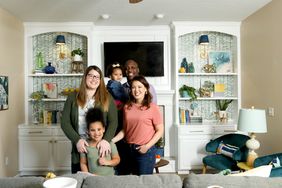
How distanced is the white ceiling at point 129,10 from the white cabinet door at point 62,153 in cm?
198

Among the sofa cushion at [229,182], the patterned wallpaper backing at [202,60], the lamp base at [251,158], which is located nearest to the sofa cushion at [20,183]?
the sofa cushion at [229,182]

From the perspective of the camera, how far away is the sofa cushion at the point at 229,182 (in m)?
1.48

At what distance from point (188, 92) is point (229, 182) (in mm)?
3335

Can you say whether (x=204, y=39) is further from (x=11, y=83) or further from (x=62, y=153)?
(x=11, y=83)

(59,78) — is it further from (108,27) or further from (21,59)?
(108,27)

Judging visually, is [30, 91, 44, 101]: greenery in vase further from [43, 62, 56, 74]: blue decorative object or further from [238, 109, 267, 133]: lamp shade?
[238, 109, 267, 133]: lamp shade

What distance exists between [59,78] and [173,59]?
80.2 inches

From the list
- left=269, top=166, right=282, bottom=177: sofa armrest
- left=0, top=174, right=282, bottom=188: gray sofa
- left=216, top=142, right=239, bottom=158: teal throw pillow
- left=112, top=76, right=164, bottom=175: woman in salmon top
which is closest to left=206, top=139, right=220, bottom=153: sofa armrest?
left=216, top=142, right=239, bottom=158: teal throw pillow

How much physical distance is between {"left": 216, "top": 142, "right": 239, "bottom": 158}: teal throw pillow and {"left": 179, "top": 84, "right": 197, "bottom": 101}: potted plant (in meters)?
1.07

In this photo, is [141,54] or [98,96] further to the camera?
[141,54]

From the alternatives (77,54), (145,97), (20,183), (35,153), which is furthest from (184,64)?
(20,183)

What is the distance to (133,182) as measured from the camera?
1.50 meters

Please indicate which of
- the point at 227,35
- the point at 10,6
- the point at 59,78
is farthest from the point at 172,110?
the point at 10,6

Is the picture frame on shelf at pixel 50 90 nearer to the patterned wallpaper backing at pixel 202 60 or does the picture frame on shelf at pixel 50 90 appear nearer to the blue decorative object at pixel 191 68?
the patterned wallpaper backing at pixel 202 60
